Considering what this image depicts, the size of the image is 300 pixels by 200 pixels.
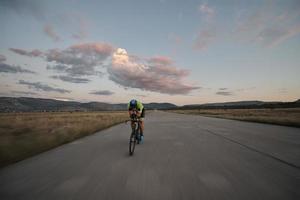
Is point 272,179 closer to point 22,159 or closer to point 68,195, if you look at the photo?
point 68,195

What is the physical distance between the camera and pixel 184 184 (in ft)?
11.8

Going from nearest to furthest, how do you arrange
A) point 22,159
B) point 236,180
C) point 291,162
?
point 236,180 < point 291,162 < point 22,159

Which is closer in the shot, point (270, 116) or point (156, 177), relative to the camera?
point (156, 177)

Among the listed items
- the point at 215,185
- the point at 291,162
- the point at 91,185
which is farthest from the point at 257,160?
the point at 91,185

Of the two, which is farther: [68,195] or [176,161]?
[176,161]

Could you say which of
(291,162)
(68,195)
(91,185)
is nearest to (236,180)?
(291,162)

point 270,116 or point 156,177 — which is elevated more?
point 270,116

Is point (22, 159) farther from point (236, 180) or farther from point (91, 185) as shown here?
point (236, 180)

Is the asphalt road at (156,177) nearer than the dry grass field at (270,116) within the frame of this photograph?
Yes

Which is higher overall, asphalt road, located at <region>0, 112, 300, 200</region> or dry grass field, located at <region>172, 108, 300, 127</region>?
dry grass field, located at <region>172, 108, 300, 127</region>

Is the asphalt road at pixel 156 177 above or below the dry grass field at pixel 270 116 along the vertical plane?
below

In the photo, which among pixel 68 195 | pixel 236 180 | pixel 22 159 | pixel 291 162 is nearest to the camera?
pixel 68 195

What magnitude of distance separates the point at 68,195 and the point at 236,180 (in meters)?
3.21

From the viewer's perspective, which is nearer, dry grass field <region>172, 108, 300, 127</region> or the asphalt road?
the asphalt road
